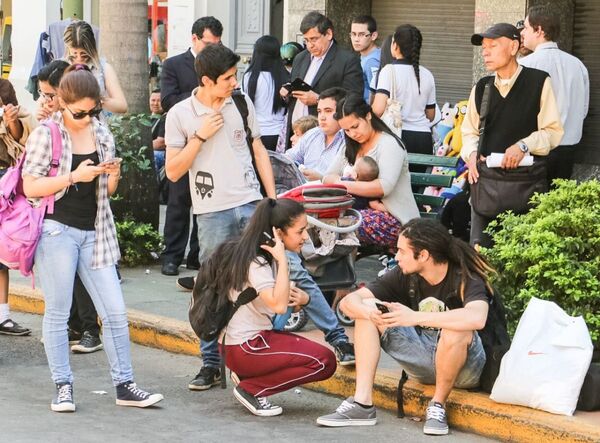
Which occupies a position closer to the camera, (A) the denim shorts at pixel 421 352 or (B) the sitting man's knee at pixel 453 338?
(B) the sitting man's knee at pixel 453 338

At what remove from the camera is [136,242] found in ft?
37.9

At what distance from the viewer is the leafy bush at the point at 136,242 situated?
11453 millimetres

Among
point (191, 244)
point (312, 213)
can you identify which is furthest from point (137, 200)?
point (312, 213)

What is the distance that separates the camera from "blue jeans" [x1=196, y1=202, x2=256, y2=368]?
8227 mm

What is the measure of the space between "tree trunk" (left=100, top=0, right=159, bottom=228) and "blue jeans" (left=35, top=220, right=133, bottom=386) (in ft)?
13.1

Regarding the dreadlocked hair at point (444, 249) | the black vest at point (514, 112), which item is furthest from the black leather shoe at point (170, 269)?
the dreadlocked hair at point (444, 249)

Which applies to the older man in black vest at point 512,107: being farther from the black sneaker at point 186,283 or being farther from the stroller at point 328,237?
the black sneaker at point 186,283

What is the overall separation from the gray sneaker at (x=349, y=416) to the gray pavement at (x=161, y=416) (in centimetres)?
4

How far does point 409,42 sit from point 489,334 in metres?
4.35

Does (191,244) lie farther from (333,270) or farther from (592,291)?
(592,291)

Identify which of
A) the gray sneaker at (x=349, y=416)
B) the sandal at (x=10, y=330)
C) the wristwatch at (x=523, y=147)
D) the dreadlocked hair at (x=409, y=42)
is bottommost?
the sandal at (x=10, y=330)

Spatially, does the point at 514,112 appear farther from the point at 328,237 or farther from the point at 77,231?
the point at 77,231

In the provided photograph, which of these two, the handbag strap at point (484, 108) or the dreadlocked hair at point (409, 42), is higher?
the dreadlocked hair at point (409, 42)

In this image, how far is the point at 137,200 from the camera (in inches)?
464
